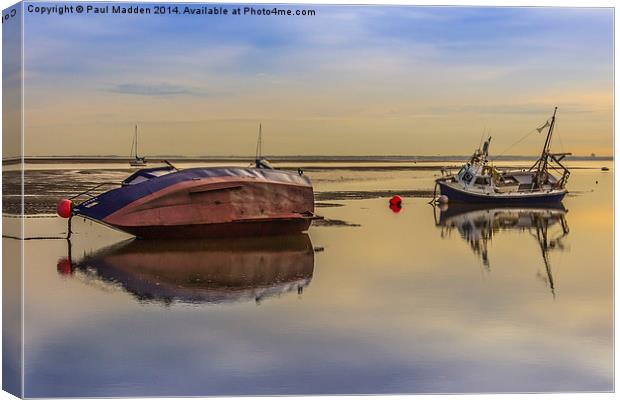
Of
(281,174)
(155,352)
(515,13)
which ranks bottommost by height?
(155,352)

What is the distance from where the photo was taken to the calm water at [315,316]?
39.3ft

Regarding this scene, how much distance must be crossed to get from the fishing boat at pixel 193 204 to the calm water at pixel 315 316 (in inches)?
18.5

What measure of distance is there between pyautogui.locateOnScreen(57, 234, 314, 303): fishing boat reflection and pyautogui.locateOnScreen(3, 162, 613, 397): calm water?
5cm

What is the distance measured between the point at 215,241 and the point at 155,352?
30.7ft

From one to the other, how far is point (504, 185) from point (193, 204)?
2007cm

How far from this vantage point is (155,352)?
41.6ft

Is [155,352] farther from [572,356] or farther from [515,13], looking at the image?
[515,13]

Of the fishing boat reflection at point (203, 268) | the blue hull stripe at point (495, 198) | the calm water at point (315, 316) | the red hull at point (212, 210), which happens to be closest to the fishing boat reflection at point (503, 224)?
the calm water at point (315, 316)

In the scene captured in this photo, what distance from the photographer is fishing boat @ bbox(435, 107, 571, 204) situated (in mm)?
36312

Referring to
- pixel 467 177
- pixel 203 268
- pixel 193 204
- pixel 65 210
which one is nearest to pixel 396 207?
pixel 467 177

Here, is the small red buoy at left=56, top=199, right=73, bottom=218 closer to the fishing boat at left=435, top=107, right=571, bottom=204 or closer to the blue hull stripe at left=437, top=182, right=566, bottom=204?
the fishing boat at left=435, top=107, right=571, bottom=204

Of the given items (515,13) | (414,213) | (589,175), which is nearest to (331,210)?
(414,213)

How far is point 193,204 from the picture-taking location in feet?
71.6

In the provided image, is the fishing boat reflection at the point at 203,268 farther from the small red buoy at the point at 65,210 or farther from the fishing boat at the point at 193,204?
the small red buoy at the point at 65,210
